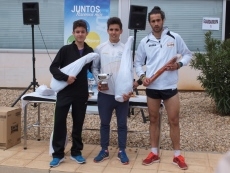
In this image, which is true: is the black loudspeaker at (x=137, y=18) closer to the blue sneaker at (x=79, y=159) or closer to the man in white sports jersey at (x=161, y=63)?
the man in white sports jersey at (x=161, y=63)

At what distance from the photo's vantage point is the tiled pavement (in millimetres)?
4430

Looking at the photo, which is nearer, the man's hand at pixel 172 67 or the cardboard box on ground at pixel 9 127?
the man's hand at pixel 172 67

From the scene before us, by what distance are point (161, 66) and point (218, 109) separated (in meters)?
3.39

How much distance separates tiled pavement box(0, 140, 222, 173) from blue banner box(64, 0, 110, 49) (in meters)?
2.40

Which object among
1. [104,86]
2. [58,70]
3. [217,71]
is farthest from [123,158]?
[217,71]

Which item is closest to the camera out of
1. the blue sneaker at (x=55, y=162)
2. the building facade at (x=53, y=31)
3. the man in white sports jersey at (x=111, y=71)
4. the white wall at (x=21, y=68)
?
the man in white sports jersey at (x=111, y=71)

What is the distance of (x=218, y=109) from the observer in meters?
7.23

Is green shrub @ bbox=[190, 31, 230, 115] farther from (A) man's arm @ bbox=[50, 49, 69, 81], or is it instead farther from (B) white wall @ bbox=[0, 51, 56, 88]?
(B) white wall @ bbox=[0, 51, 56, 88]

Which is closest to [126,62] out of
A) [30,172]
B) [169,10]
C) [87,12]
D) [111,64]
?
[111,64]

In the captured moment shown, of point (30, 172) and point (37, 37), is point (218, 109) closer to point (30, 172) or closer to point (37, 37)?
point (30, 172)

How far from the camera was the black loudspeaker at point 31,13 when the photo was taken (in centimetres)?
766

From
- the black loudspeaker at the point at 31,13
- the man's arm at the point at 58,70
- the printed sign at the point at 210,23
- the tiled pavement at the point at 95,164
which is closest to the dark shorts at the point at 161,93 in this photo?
the tiled pavement at the point at 95,164

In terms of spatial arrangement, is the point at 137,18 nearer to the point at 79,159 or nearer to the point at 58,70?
the point at 58,70

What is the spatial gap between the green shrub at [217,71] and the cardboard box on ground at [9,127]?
11.6 feet
